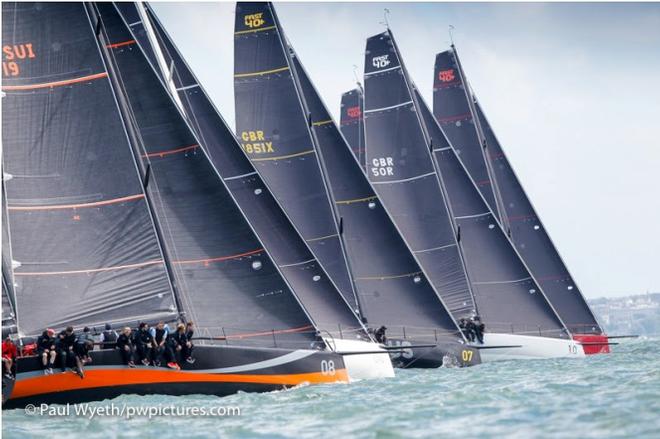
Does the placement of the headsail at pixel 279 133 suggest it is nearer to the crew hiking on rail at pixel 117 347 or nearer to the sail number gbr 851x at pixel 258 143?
the sail number gbr 851x at pixel 258 143

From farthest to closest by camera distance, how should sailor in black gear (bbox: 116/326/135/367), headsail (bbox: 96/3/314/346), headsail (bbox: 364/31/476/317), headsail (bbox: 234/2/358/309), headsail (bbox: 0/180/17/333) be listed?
headsail (bbox: 364/31/476/317) → headsail (bbox: 234/2/358/309) → headsail (bbox: 96/3/314/346) → headsail (bbox: 0/180/17/333) → sailor in black gear (bbox: 116/326/135/367)

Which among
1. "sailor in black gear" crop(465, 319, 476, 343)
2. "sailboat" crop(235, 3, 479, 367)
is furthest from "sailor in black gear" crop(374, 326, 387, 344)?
"sailor in black gear" crop(465, 319, 476, 343)

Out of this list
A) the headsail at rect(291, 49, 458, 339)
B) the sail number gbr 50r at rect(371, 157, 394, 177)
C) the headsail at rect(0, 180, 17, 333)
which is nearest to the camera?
the headsail at rect(0, 180, 17, 333)

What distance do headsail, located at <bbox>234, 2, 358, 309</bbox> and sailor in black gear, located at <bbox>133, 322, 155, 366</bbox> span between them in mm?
12057

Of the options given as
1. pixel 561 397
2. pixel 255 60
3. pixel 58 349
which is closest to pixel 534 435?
pixel 561 397

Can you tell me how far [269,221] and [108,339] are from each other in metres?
7.29

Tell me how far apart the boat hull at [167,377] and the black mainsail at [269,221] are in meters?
5.65

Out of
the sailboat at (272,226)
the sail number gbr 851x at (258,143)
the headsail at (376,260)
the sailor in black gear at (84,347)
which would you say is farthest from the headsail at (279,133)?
the sailor in black gear at (84,347)

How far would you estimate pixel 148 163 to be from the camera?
2584cm

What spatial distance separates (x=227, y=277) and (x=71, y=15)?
20.9 ft

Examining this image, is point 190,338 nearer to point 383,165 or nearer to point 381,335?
point 381,335

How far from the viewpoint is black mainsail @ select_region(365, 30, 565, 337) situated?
4106cm

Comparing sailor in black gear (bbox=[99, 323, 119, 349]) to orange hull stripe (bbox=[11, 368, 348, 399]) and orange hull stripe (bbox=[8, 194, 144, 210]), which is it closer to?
orange hull stripe (bbox=[11, 368, 348, 399])

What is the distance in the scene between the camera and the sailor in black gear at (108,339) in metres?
23.7
